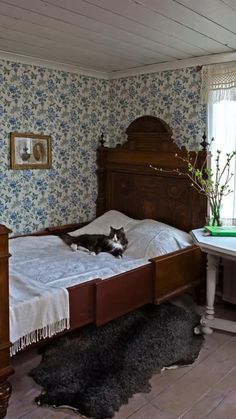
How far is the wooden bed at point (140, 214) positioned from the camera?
2455mm

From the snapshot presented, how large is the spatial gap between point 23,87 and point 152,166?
138 cm

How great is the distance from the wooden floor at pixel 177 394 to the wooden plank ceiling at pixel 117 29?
2142 millimetres

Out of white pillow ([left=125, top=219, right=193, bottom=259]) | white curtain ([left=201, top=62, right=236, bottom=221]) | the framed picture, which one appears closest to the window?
white curtain ([left=201, top=62, right=236, bottom=221])

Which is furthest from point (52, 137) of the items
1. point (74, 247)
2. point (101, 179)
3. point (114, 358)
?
point (114, 358)

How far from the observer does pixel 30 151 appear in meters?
3.73

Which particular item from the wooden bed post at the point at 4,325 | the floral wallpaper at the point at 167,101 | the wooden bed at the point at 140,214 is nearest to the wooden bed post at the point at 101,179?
the wooden bed at the point at 140,214

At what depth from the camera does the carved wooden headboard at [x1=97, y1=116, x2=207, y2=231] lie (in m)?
3.61

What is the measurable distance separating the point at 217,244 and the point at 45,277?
1192mm

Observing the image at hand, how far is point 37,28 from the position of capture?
2648mm

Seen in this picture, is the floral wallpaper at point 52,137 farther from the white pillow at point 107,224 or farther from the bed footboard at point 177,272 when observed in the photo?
the bed footboard at point 177,272

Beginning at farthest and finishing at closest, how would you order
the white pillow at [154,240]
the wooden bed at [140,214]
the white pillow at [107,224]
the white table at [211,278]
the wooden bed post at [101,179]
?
the wooden bed post at [101,179] → the white pillow at [107,224] → the white pillow at [154,240] → the white table at [211,278] → the wooden bed at [140,214]

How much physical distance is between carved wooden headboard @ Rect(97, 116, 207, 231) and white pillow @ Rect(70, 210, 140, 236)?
0.57 ft

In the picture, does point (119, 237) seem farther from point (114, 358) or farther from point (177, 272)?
point (114, 358)

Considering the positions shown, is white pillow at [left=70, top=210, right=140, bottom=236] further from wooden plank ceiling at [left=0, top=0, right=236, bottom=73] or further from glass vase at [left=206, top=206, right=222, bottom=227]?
wooden plank ceiling at [left=0, top=0, right=236, bottom=73]
